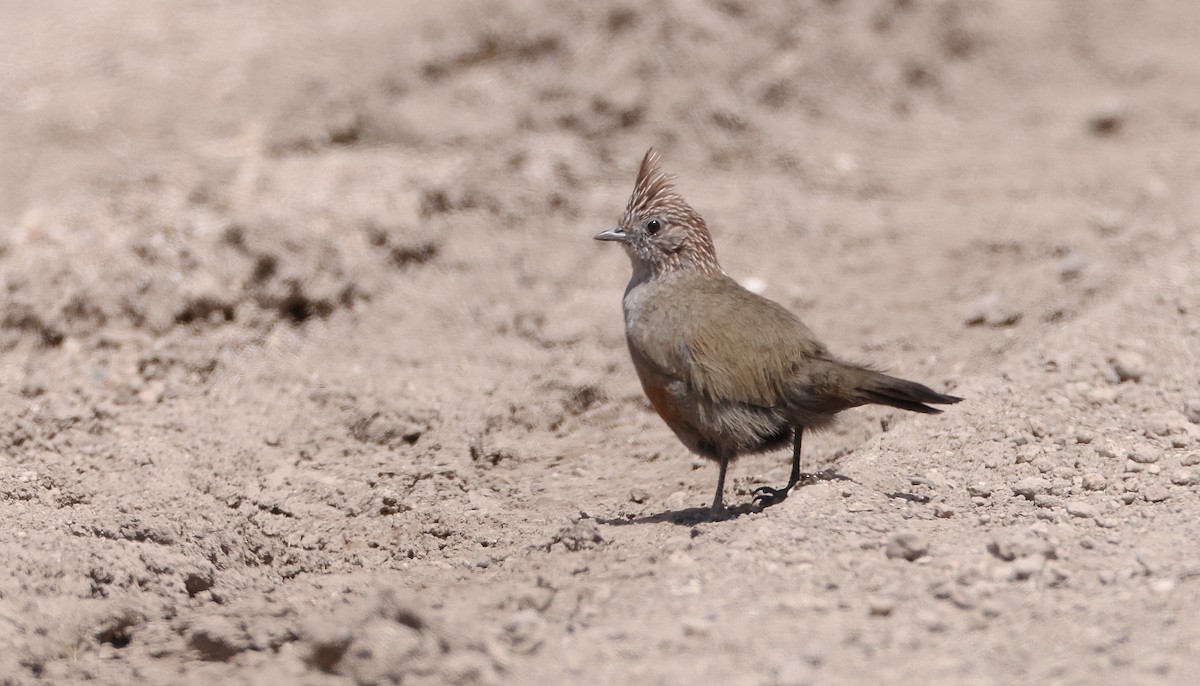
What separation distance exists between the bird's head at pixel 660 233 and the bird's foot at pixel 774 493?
1.21m

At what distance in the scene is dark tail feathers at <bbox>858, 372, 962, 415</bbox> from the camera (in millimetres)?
4793

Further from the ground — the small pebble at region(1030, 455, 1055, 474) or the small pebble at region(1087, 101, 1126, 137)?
the small pebble at region(1087, 101, 1126, 137)

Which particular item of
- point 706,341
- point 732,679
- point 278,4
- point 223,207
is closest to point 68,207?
point 223,207

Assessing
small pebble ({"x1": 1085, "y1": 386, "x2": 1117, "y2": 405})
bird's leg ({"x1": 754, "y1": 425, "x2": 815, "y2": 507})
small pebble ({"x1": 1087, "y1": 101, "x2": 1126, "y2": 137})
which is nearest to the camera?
bird's leg ({"x1": 754, "y1": 425, "x2": 815, "y2": 507})

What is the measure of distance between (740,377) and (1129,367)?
2120 mm

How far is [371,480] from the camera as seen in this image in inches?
229

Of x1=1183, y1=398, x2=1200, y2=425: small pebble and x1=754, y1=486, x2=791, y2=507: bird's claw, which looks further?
x1=1183, y1=398, x2=1200, y2=425: small pebble

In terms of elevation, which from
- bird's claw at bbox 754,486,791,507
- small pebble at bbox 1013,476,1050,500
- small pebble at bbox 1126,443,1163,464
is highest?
small pebble at bbox 1126,443,1163,464

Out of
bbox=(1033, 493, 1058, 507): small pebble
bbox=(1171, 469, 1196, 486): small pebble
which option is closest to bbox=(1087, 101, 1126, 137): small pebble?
bbox=(1171, 469, 1196, 486): small pebble

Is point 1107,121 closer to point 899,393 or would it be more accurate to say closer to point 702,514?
point 899,393

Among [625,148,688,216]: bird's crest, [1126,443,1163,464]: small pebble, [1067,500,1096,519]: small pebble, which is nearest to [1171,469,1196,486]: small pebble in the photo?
[1126,443,1163,464]: small pebble

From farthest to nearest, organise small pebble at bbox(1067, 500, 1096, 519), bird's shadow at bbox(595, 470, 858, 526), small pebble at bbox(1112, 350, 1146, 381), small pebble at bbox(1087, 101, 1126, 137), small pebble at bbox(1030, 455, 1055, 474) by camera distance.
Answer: small pebble at bbox(1087, 101, 1126, 137) < small pebble at bbox(1112, 350, 1146, 381) < small pebble at bbox(1030, 455, 1055, 474) < bird's shadow at bbox(595, 470, 858, 526) < small pebble at bbox(1067, 500, 1096, 519)

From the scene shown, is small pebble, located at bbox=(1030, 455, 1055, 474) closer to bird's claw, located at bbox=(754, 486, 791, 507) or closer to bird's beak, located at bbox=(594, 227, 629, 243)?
bird's claw, located at bbox=(754, 486, 791, 507)

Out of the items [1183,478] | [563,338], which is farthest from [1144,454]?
[563,338]
